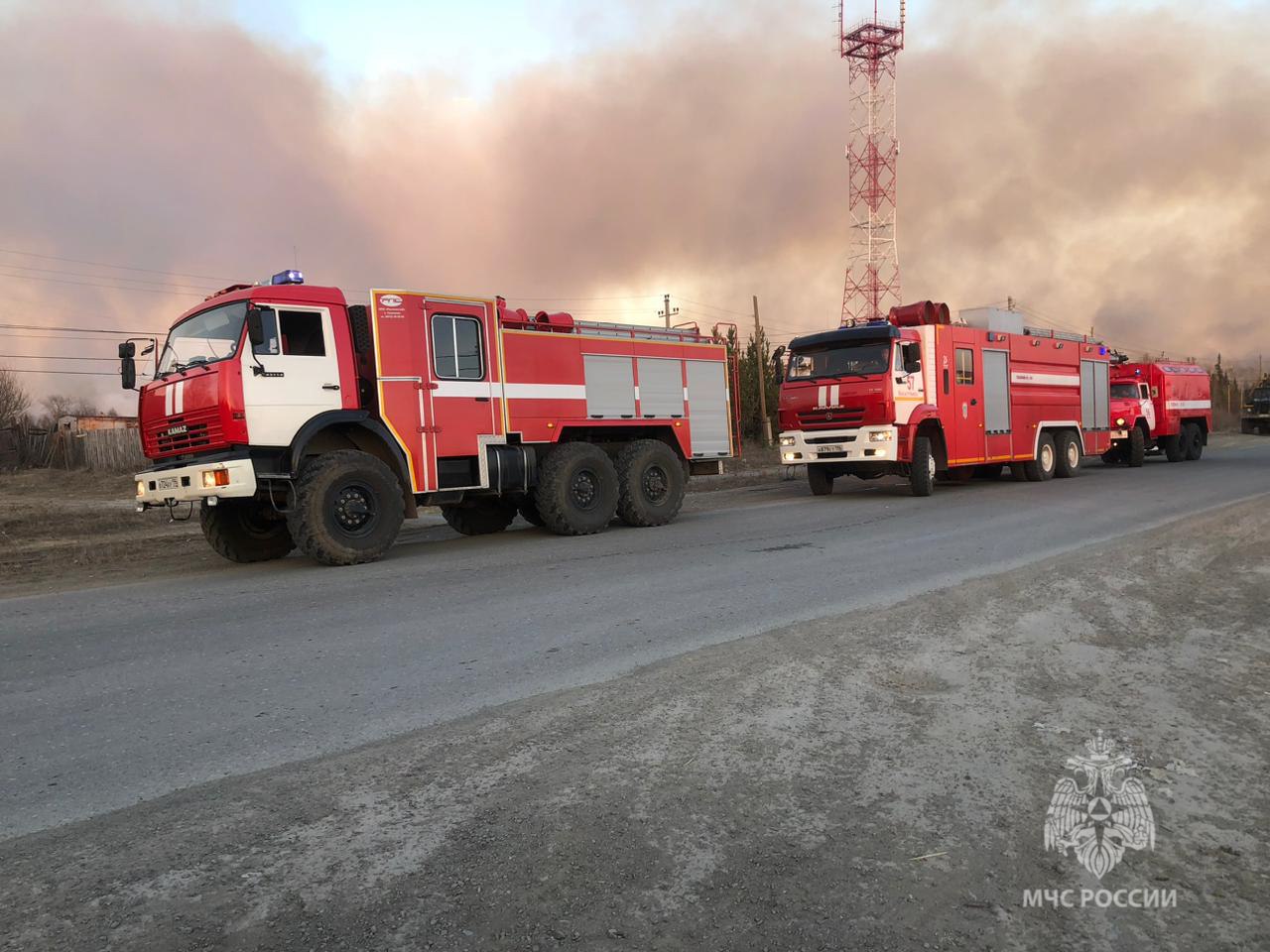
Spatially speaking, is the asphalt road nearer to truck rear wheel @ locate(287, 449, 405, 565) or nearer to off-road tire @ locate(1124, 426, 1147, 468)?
truck rear wheel @ locate(287, 449, 405, 565)

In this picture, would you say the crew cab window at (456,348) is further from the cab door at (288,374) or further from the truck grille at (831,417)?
the truck grille at (831,417)

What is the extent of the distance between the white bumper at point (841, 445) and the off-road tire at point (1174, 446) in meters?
16.5

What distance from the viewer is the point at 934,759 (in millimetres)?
3420

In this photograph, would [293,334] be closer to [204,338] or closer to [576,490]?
[204,338]

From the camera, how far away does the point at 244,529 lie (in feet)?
32.3

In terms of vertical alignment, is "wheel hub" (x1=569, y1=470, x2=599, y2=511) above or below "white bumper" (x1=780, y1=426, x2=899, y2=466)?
below

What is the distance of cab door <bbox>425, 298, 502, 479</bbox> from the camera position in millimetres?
9953

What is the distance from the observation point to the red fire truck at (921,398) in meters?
14.5

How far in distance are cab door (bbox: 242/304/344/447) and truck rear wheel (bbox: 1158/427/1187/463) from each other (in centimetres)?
2589

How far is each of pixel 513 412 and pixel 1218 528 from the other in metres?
8.92

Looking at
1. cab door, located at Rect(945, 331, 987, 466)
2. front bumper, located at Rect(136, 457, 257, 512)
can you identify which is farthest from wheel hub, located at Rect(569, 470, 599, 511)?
cab door, located at Rect(945, 331, 987, 466)

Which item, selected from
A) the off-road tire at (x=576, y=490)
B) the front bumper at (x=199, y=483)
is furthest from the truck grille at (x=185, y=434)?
the off-road tire at (x=576, y=490)

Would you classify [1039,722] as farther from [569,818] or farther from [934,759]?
[569,818]

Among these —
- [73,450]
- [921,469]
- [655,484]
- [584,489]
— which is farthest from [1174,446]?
[73,450]
